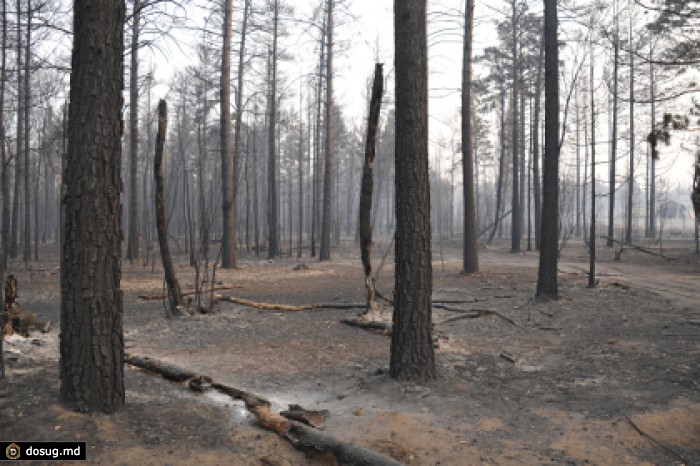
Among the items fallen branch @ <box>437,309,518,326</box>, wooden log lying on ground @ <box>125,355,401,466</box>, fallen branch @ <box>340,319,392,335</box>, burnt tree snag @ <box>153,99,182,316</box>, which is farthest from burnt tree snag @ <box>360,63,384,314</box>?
wooden log lying on ground @ <box>125,355,401,466</box>

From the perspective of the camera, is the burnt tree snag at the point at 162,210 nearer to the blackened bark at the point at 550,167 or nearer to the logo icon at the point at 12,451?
the logo icon at the point at 12,451

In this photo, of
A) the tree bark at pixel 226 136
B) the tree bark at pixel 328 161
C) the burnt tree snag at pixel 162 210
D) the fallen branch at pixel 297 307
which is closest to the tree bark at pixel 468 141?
the fallen branch at pixel 297 307

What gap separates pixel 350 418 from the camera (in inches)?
198

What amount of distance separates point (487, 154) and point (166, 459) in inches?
1889

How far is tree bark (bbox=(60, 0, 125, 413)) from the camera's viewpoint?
421 centimetres

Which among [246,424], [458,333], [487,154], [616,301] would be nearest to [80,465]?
[246,424]

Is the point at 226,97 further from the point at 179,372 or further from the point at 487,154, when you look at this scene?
the point at 487,154

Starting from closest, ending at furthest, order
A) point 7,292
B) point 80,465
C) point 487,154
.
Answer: point 80,465, point 7,292, point 487,154

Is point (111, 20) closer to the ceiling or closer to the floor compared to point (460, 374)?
closer to the ceiling

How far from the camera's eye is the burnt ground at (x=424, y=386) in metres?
4.17

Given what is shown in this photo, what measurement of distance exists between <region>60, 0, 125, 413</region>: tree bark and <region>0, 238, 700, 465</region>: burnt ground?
1.22 ft

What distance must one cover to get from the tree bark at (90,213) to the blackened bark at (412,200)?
3026 mm

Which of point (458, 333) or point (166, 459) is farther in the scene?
point (458, 333)

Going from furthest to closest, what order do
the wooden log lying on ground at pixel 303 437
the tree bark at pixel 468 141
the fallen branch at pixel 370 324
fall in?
the tree bark at pixel 468 141 → the fallen branch at pixel 370 324 → the wooden log lying on ground at pixel 303 437
